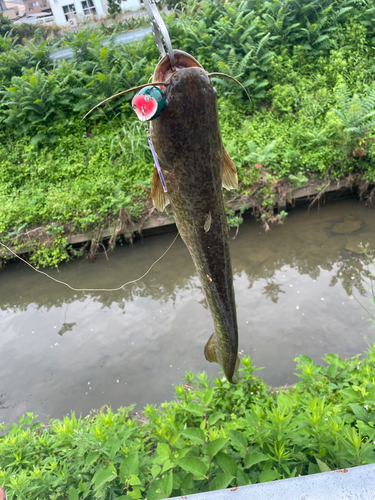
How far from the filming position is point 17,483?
1255 millimetres

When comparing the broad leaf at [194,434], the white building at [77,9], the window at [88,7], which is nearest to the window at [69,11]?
the white building at [77,9]

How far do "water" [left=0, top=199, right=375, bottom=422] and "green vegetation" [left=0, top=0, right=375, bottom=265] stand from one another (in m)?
0.68

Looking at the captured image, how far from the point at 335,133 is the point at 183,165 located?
5.40 meters

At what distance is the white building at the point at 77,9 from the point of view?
Answer: 2152 cm

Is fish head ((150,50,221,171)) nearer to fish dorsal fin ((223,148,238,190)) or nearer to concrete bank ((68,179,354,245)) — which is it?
fish dorsal fin ((223,148,238,190))

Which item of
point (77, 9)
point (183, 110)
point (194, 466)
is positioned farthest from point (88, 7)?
point (194, 466)

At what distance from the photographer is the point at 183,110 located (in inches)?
33.2

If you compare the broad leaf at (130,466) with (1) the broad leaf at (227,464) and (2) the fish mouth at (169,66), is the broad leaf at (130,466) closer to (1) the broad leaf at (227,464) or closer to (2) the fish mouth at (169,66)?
(1) the broad leaf at (227,464)

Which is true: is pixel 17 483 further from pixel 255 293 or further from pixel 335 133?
pixel 335 133

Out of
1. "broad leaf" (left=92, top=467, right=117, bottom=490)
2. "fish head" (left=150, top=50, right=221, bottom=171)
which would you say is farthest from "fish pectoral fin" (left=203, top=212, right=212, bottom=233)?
"broad leaf" (left=92, top=467, right=117, bottom=490)

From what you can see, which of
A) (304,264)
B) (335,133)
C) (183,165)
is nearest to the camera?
(183,165)

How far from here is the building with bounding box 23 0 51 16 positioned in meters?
36.8

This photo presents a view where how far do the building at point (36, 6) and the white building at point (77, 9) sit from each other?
19.9 m

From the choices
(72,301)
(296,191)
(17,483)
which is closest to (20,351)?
(72,301)
